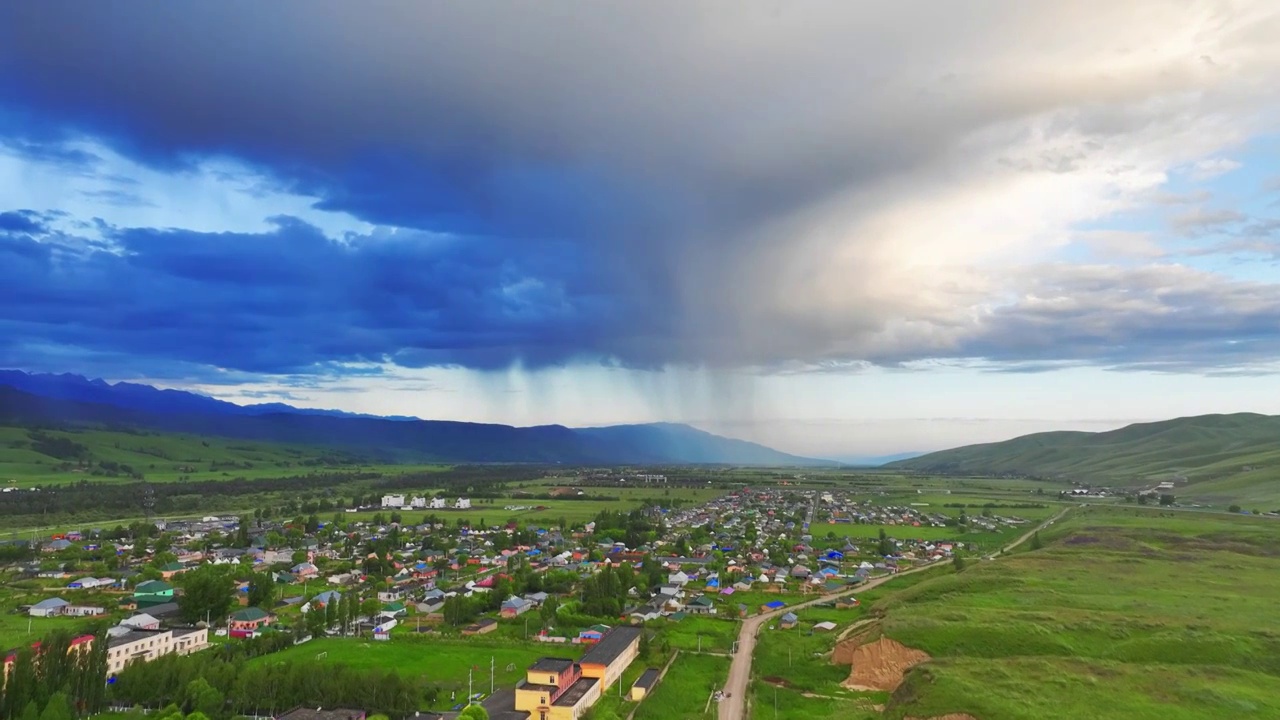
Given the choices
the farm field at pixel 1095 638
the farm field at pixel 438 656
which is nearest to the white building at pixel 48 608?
the farm field at pixel 438 656

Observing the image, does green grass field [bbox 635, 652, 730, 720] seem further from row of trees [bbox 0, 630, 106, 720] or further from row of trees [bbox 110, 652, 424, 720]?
row of trees [bbox 0, 630, 106, 720]

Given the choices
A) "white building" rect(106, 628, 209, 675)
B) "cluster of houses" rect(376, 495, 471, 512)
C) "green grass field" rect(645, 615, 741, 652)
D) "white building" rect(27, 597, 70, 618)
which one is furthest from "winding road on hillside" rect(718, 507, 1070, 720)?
"cluster of houses" rect(376, 495, 471, 512)

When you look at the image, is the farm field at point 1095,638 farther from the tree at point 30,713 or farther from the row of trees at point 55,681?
the row of trees at point 55,681

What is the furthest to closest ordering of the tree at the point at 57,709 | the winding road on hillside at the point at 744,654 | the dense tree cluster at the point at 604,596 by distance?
the dense tree cluster at the point at 604,596, the winding road on hillside at the point at 744,654, the tree at the point at 57,709

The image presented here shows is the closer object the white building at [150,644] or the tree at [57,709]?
the tree at [57,709]

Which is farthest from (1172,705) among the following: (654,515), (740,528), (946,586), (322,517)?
(322,517)

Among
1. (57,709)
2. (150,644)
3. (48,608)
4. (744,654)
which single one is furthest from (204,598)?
(744,654)

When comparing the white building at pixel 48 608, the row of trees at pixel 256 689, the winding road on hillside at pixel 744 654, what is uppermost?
the row of trees at pixel 256 689

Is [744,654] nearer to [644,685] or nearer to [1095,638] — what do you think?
[644,685]
